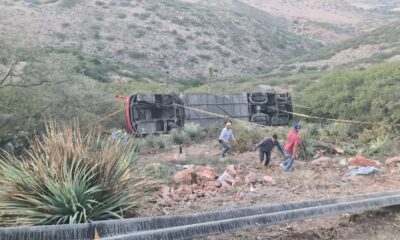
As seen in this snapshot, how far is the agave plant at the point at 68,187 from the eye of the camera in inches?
244

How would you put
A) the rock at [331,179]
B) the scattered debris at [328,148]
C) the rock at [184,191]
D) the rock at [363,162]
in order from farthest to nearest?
the scattered debris at [328,148]
the rock at [363,162]
the rock at [331,179]
the rock at [184,191]

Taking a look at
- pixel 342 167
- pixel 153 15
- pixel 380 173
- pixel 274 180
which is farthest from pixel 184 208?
pixel 153 15

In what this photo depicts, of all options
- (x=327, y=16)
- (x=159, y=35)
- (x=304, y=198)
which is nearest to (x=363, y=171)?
(x=304, y=198)

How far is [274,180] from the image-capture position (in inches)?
470

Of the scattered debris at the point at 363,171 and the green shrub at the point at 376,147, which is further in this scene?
the green shrub at the point at 376,147

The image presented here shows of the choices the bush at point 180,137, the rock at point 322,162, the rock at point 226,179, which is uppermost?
the rock at point 226,179

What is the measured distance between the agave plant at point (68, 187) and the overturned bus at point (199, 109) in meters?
16.2

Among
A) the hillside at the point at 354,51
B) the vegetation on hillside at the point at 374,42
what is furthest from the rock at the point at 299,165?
the vegetation on hillside at the point at 374,42

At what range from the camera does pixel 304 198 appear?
9578mm

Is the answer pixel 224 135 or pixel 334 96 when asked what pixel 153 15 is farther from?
pixel 224 135

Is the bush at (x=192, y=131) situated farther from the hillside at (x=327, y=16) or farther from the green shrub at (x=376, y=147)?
the hillside at (x=327, y=16)

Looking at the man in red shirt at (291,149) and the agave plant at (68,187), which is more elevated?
the agave plant at (68,187)

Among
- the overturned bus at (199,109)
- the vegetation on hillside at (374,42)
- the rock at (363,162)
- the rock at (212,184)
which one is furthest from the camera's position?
the vegetation on hillside at (374,42)

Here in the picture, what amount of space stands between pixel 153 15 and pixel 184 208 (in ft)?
203
